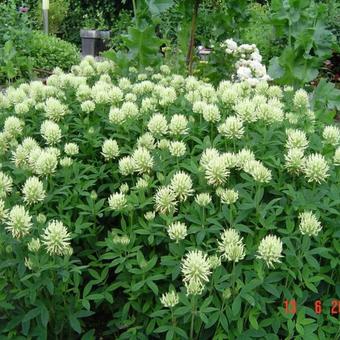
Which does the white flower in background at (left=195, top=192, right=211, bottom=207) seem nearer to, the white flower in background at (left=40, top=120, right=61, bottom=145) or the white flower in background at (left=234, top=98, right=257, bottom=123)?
the white flower in background at (left=234, top=98, right=257, bottom=123)

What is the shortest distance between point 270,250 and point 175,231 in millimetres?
318

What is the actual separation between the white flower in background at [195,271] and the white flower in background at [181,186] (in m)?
0.28

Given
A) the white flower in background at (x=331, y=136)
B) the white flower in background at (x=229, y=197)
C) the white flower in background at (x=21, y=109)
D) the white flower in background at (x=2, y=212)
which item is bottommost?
the white flower in background at (x=2, y=212)

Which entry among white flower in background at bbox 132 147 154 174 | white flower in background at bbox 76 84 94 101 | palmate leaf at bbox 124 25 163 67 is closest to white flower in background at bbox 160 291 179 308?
white flower in background at bbox 132 147 154 174

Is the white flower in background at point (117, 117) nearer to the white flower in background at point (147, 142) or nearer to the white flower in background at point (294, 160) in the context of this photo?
the white flower in background at point (147, 142)

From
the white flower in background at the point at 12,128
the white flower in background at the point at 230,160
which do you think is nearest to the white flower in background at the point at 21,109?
the white flower in background at the point at 12,128

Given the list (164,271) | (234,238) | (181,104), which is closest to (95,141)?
(181,104)

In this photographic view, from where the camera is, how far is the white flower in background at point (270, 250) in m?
1.80

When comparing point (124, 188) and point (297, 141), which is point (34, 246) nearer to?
point (124, 188)

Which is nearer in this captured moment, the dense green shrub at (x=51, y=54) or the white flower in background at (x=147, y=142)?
the white flower in background at (x=147, y=142)

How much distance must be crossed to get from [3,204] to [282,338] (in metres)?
1.10

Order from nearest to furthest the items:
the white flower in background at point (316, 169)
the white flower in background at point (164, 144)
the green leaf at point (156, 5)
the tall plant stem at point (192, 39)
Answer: the white flower in background at point (316, 169)
the white flower in background at point (164, 144)
the green leaf at point (156, 5)
the tall plant stem at point (192, 39)

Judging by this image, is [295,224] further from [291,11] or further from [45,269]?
[291,11]

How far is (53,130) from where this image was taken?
2.38m
